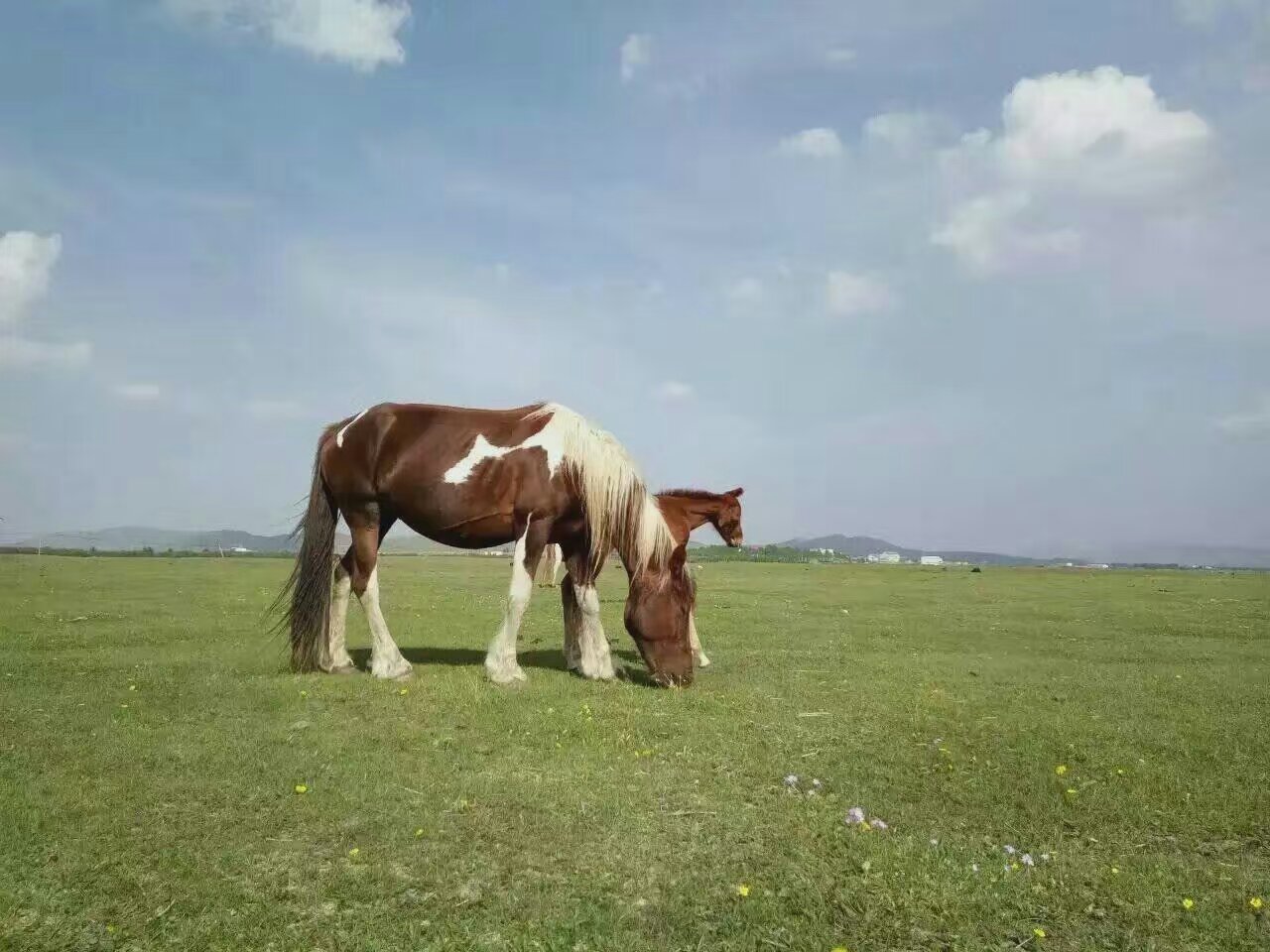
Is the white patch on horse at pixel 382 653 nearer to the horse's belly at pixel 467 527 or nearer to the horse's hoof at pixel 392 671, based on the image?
the horse's hoof at pixel 392 671

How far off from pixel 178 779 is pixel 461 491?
16.6 ft

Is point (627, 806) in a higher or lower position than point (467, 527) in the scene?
lower

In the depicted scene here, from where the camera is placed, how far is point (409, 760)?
7.58 meters

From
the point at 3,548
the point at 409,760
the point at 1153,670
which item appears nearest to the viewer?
the point at 409,760

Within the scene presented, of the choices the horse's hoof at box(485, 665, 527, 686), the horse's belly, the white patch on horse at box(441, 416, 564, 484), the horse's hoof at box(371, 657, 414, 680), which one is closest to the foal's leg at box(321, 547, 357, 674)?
the horse's hoof at box(371, 657, 414, 680)

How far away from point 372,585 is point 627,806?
20.2 feet

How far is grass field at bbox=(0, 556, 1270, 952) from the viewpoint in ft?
15.7

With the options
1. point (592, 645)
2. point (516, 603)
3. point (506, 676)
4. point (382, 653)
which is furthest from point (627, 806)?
point (382, 653)

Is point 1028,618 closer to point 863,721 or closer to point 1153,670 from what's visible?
point 1153,670

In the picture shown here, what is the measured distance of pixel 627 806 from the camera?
6.49 meters

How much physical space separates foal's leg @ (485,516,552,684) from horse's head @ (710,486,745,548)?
8.77ft

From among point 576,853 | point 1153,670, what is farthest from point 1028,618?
point 576,853

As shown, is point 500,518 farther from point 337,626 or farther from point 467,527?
point 337,626

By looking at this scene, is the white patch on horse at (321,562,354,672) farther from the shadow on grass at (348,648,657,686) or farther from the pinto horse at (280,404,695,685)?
the shadow on grass at (348,648,657,686)
